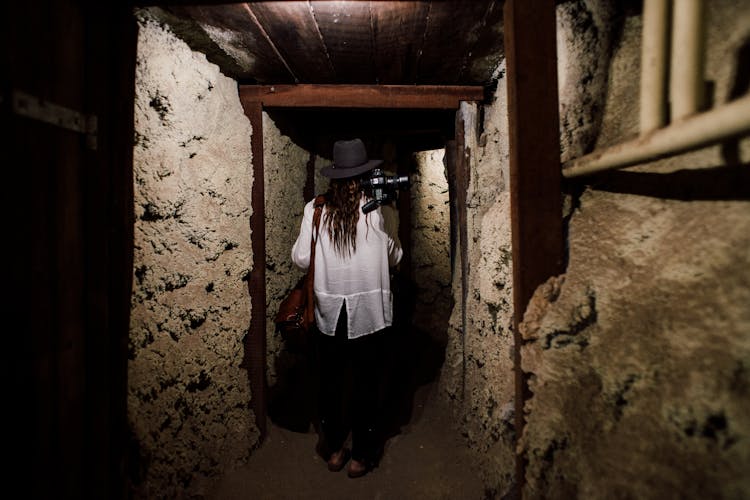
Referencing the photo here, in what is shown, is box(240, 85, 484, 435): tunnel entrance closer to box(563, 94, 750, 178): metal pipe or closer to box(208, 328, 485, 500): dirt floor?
box(208, 328, 485, 500): dirt floor

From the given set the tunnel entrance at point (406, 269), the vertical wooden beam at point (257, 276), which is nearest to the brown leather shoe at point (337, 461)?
the tunnel entrance at point (406, 269)

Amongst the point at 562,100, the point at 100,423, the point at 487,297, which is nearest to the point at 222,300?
the point at 100,423

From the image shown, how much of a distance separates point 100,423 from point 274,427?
4.83 ft

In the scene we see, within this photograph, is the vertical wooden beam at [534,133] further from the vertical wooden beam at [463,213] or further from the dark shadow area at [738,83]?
the vertical wooden beam at [463,213]

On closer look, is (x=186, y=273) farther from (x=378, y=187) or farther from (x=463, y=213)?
(x=463, y=213)

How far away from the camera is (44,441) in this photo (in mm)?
977

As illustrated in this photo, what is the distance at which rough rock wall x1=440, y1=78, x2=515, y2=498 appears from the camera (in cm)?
174

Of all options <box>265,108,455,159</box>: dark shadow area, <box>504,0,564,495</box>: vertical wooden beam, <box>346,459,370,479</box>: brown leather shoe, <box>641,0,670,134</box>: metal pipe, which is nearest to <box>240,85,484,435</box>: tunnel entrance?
<box>265,108,455,159</box>: dark shadow area

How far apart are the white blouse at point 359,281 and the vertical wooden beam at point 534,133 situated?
0.95m

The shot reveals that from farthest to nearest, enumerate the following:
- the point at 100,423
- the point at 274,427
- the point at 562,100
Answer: the point at 274,427 → the point at 562,100 → the point at 100,423

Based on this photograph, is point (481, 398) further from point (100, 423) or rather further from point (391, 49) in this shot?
point (391, 49)

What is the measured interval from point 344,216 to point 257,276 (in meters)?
0.71

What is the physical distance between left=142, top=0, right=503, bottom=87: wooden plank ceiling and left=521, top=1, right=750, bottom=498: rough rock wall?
0.55 meters

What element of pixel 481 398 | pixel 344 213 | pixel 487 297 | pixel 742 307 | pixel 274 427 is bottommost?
pixel 274 427
